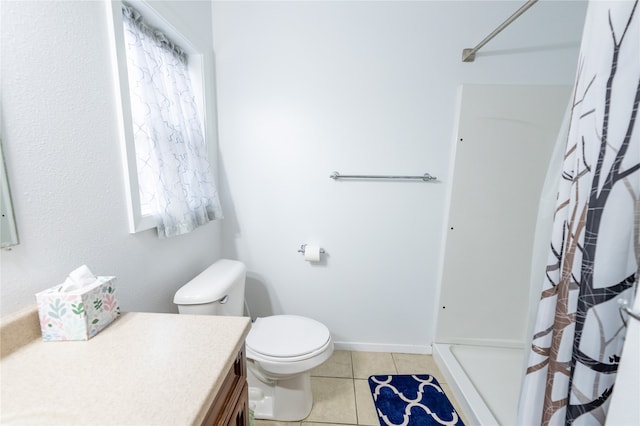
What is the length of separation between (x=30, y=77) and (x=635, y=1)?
1.46 metres

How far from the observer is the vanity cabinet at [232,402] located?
0.55 meters

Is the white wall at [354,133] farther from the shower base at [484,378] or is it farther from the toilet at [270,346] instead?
the toilet at [270,346]

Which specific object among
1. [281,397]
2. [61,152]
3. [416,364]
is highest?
[61,152]

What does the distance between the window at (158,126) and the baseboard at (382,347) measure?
1.33 metres

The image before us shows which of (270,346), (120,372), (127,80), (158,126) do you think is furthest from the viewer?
A: (270,346)

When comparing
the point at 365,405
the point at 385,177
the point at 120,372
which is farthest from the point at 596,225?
the point at 365,405

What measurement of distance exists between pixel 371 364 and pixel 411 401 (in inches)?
12.9

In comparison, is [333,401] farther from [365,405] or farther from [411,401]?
[411,401]

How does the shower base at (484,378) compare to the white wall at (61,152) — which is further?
the shower base at (484,378)

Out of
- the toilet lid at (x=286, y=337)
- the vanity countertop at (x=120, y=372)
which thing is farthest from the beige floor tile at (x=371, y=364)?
the vanity countertop at (x=120, y=372)

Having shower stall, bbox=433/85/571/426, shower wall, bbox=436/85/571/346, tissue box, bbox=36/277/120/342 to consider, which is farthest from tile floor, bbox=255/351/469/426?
tissue box, bbox=36/277/120/342

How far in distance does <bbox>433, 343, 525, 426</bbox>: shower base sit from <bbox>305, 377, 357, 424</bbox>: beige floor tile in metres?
0.62

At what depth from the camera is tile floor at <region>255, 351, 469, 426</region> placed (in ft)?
4.19

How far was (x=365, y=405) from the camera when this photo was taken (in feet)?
4.42
